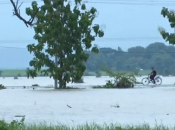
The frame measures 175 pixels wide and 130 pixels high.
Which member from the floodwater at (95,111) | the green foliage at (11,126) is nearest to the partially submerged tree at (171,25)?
the floodwater at (95,111)

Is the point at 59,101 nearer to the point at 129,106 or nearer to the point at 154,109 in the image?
the point at 129,106

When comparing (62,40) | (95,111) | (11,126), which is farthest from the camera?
(62,40)

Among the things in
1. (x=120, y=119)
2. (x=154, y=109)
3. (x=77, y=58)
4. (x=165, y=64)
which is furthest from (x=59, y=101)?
(x=165, y=64)

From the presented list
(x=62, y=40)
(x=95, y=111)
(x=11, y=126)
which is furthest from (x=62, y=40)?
(x=11, y=126)

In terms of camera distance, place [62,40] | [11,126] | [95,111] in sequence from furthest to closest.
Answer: [62,40] < [95,111] < [11,126]

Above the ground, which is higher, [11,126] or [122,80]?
[122,80]

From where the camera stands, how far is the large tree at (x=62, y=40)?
31.3 m

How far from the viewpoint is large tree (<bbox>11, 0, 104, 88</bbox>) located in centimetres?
3131

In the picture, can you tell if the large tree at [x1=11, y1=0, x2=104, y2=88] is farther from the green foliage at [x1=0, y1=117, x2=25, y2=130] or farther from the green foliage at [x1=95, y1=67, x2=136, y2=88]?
the green foliage at [x1=0, y1=117, x2=25, y2=130]

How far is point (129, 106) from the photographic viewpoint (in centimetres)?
1945

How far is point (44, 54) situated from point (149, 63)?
2578cm

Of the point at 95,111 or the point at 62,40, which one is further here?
the point at 62,40

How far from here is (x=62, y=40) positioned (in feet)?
103

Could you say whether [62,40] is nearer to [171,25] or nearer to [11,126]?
[171,25]
